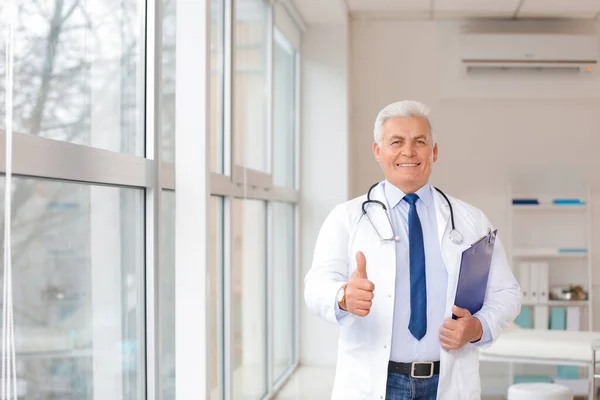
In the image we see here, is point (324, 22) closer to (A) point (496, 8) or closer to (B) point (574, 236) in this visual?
(A) point (496, 8)

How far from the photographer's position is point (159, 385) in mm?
2486

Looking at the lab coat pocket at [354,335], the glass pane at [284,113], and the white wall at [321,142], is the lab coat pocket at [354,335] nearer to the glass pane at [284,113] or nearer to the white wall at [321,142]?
the glass pane at [284,113]

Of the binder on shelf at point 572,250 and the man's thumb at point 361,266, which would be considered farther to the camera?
the binder on shelf at point 572,250

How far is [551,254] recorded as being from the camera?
19.0ft

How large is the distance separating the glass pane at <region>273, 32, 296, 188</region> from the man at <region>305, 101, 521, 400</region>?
2.76 metres

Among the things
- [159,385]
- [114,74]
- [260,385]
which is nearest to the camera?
[114,74]

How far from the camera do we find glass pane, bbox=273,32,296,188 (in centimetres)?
509

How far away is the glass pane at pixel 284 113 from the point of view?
5090mm

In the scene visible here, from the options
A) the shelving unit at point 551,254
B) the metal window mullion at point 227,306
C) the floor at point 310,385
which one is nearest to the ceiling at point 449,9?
the shelving unit at point 551,254

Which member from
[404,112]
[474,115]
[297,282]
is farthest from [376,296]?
[474,115]

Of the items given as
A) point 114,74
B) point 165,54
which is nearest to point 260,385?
point 165,54

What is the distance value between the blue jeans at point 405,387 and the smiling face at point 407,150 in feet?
1.66

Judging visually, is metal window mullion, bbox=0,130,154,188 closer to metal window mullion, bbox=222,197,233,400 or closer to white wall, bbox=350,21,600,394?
metal window mullion, bbox=222,197,233,400

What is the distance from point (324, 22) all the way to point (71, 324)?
4.04m
